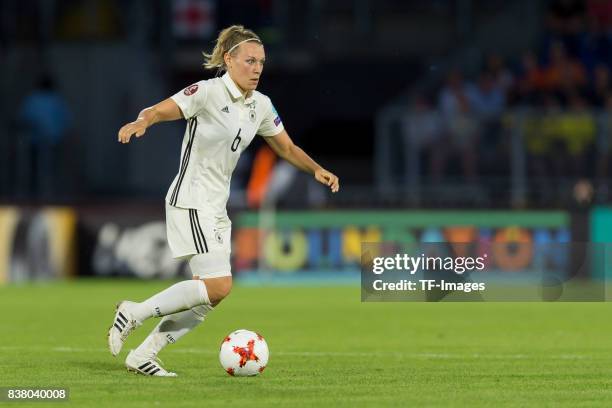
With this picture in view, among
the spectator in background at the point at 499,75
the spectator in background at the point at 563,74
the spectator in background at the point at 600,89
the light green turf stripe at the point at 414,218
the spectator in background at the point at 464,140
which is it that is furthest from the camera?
the spectator in background at the point at 499,75

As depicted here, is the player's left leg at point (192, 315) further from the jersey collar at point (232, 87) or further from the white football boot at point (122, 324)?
the jersey collar at point (232, 87)

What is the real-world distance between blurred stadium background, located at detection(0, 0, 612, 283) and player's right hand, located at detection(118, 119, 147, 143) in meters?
11.9

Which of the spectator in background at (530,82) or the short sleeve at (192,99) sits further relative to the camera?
the spectator in background at (530,82)

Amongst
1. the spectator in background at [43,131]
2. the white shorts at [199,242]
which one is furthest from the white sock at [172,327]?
the spectator in background at [43,131]

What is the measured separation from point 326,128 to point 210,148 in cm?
1899

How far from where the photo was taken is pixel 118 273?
22609mm

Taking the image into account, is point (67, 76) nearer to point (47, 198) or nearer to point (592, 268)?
point (47, 198)

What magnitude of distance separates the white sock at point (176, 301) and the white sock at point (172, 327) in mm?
238

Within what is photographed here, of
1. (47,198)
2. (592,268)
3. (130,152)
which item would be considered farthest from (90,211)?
(592,268)

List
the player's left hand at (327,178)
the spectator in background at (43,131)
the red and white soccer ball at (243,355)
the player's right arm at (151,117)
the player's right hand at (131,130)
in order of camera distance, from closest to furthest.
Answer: the player's right hand at (131,130) < the player's right arm at (151,117) < the red and white soccer ball at (243,355) < the player's left hand at (327,178) < the spectator in background at (43,131)

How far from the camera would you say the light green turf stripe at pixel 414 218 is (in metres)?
22.2

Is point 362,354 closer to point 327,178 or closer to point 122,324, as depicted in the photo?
point 327,178

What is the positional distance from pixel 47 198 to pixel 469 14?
8745 mm

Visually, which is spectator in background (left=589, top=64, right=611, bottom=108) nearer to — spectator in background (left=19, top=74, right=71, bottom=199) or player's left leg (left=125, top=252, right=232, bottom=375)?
spectator in background (left=19, top=74, right=71, bottom=199)
